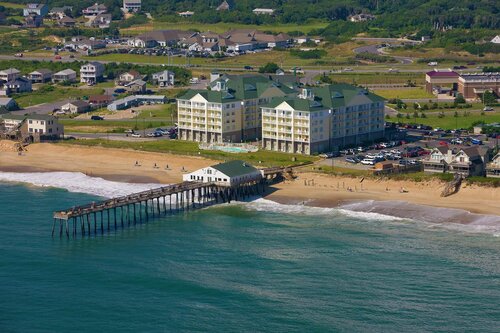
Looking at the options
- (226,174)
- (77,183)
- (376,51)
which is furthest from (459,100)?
(77,183)

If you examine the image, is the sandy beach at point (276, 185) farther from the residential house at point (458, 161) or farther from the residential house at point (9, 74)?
the residential house at point (9, 74)

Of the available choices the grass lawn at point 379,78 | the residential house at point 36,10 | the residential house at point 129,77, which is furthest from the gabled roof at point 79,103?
the residential house at point 36,10

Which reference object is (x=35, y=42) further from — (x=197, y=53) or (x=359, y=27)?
(x=359, y=27)

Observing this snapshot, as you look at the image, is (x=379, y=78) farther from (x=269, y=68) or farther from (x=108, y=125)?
(x=108, y=125)

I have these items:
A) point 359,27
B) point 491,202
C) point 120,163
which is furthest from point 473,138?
point 359,27

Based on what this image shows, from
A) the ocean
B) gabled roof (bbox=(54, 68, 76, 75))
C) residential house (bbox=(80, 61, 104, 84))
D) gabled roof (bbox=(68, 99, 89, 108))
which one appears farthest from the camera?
gabled roof (bbox=(54, 68, 76, 75))

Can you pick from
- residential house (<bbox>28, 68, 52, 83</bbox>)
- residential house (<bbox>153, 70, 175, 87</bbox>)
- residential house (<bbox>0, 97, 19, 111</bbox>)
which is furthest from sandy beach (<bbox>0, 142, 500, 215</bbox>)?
residential house (<bbox>28, 68, 52, 83</bbox>)

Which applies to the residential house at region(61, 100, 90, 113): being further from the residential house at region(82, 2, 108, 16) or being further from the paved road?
the residential house at region(82, 2, 108, 16)
